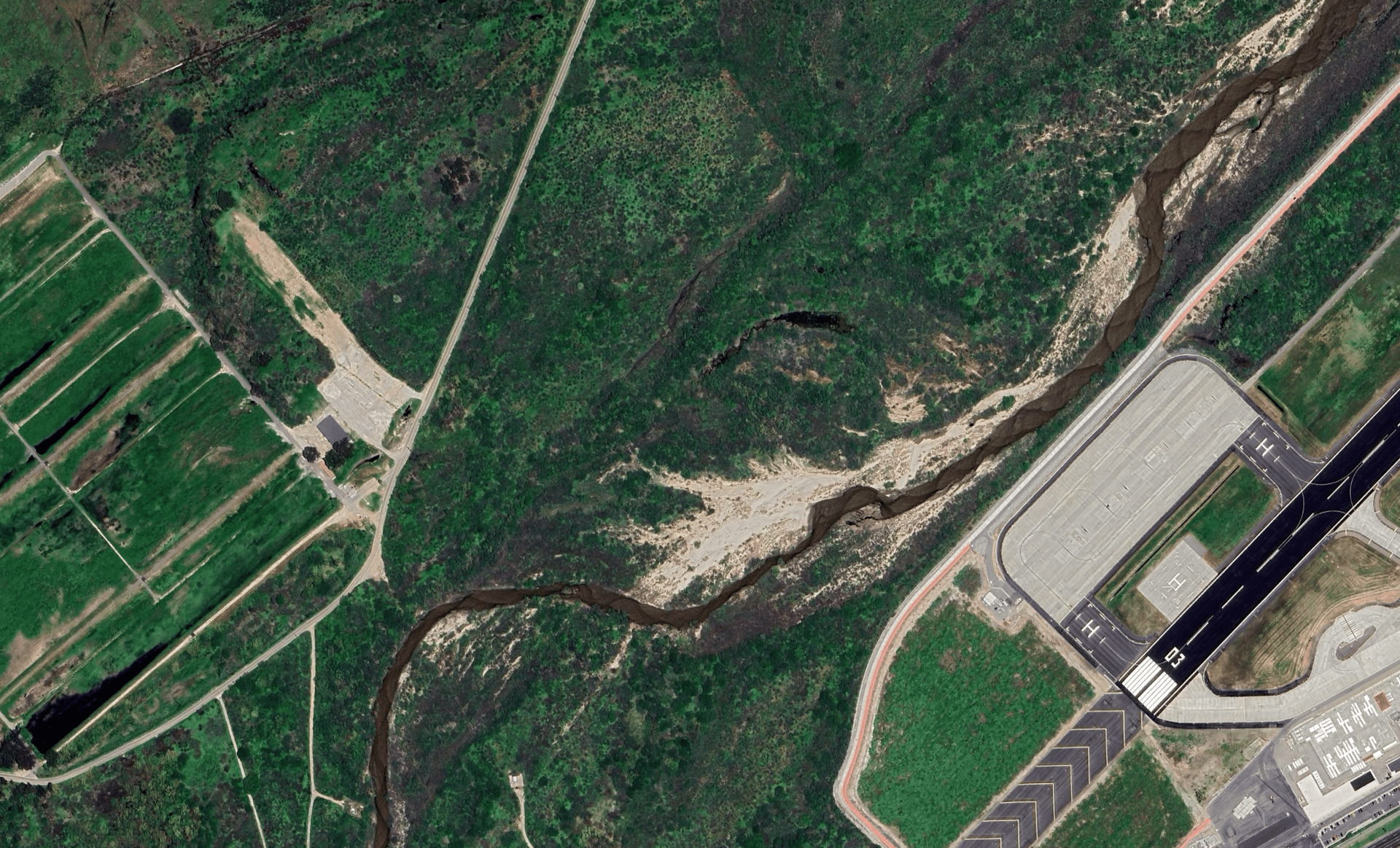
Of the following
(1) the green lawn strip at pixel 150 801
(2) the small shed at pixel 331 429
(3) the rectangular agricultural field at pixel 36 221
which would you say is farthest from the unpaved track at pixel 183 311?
(1) the green lawn strip at pixel 150 801

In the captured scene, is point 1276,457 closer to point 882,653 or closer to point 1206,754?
point 1206,754

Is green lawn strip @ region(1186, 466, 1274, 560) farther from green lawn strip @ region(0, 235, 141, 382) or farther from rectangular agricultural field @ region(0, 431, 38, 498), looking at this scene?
rectangular agricultural field @ region(0, 431, 38, 498)

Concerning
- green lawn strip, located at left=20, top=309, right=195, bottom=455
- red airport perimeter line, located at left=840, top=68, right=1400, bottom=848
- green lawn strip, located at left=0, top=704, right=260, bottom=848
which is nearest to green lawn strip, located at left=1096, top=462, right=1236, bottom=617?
red airport perimeter line, located at left=840, top=68, right=1400, bottom=848

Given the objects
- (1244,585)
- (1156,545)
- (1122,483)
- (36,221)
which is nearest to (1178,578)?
(1156,545)

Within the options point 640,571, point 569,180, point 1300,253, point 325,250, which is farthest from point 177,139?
point 1300,253

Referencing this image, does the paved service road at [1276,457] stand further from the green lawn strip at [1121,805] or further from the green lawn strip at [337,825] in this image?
the green lawn strip at [337,825]
